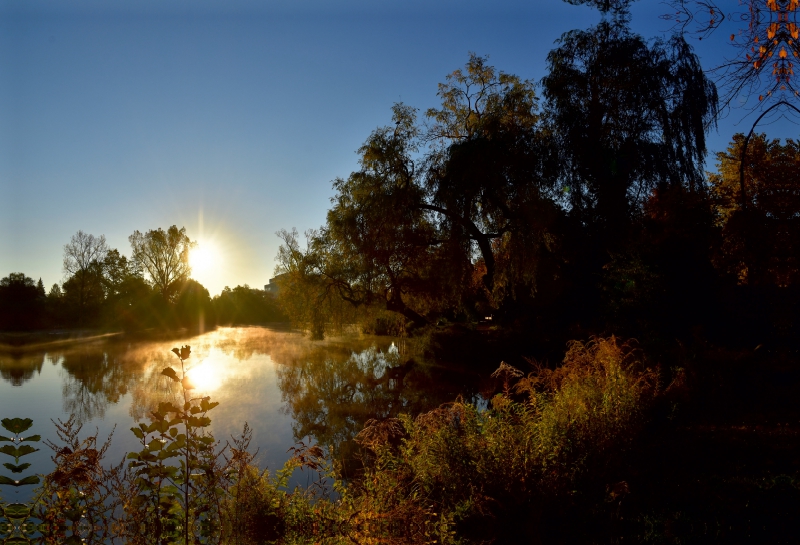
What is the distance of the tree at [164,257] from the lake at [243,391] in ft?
52.7

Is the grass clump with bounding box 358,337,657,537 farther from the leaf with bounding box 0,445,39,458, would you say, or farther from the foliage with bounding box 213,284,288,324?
the foliage with bounding box 213,284,288,324

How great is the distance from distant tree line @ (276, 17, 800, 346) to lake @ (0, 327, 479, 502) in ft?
12.9

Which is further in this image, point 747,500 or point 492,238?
point 492,238

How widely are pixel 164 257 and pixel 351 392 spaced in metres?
30.5

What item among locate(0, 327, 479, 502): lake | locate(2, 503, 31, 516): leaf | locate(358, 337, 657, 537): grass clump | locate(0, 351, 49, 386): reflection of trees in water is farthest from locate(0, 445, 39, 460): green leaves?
locate(0, 351, 49, 386): reflection of trees in water

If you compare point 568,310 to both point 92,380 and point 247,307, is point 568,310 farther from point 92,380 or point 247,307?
point 247,307

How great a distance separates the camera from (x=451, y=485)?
5059 millimetres

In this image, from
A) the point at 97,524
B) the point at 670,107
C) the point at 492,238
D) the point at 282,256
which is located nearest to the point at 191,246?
the point at 282,256

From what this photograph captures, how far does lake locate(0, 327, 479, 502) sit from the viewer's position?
848cm

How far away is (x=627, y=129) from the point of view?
54.1 ft

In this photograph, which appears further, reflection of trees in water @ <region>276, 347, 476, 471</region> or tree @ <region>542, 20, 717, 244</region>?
tree @ <region>542, 20, 717, 244</region>

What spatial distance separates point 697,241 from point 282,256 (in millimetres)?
16975

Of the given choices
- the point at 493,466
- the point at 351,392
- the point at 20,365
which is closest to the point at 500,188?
the point at 351,392

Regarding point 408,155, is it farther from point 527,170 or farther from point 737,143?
point 737,143
